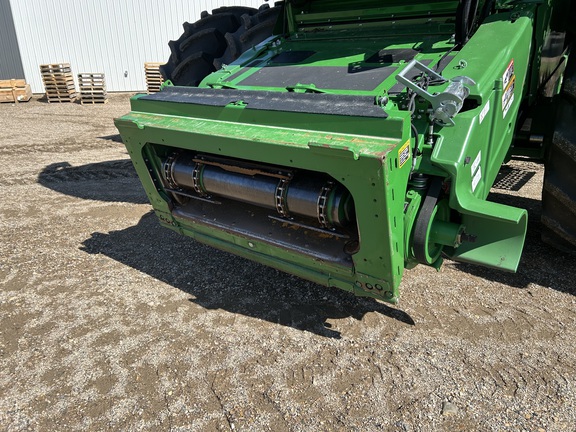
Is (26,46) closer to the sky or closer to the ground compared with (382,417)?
closer to the sky

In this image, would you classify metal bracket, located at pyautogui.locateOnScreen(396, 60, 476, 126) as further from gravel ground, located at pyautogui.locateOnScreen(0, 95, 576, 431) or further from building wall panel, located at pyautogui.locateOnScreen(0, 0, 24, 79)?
building wall panel, located at pyautogui.locateOnScreen(0, 0, 24, 79)

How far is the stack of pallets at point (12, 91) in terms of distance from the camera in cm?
1244

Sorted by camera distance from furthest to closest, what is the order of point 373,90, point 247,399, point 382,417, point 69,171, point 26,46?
point 26,46 → point 69,171 → point 373,90 → point 247,399 → point 382,417

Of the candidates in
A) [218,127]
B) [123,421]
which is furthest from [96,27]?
[123,421]

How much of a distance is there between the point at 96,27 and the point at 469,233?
549 inches

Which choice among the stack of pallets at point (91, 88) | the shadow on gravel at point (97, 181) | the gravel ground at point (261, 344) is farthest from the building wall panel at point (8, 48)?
the gravel ground at point (261, 344)

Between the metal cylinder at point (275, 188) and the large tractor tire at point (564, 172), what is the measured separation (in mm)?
1535

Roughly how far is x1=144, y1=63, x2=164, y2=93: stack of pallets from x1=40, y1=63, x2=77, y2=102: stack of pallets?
206cm

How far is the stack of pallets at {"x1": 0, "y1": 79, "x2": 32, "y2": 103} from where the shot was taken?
12438 mm

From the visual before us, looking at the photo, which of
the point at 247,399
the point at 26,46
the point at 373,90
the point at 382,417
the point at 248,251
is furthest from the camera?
the point at 26,46

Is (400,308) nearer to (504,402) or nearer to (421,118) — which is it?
(504,402)

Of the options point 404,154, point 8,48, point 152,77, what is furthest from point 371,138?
point 8,48

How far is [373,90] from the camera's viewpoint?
247 centimetres

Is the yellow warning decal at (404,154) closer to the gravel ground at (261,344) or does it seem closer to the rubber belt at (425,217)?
the rubber belt at (425,217)
